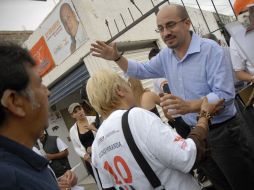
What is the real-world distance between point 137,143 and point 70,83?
22.7 feet

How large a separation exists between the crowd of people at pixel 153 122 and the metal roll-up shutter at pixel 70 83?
4.79 metres

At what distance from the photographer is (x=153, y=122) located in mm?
1824

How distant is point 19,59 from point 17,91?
0.48 ft

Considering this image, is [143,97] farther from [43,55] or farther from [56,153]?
[43,55]

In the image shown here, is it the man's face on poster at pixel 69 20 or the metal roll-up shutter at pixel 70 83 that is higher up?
the man's face on poster at pixel 69 20

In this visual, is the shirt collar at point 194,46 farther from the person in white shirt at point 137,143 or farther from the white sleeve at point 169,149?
the white sleeve at point 169,149

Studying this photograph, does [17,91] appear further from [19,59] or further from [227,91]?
[227,91]

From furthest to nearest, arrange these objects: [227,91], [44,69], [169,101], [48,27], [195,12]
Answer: [195,12], [44,69], [48,27], [227,91], [169,101]

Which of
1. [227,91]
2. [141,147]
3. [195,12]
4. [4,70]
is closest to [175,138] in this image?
[141,147]

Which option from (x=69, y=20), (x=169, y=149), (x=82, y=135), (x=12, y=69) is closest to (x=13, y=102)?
(x=12, y=69)

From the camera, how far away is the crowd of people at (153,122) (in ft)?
4.35

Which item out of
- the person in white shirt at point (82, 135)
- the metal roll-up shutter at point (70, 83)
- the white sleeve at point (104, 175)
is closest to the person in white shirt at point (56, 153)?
the person in white shirt at point (82, 135)

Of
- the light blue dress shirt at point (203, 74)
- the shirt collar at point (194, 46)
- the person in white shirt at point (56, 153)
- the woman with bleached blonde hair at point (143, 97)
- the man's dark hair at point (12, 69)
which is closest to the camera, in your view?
the man's dark hair at point (12, 69)

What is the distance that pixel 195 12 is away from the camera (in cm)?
1304
